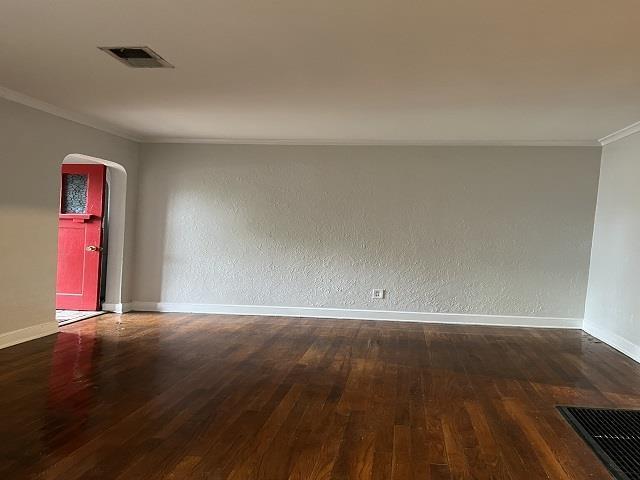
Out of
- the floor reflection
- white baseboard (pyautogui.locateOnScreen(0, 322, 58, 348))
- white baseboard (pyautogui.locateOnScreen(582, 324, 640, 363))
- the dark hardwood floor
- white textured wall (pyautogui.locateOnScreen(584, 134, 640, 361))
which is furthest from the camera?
white textured wall (pyautogui.locateOnScreen(584, 134, 640, 361))

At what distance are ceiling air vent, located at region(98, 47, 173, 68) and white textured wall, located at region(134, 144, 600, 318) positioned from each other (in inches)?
132

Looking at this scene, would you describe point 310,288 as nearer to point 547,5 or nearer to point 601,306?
point 601,306

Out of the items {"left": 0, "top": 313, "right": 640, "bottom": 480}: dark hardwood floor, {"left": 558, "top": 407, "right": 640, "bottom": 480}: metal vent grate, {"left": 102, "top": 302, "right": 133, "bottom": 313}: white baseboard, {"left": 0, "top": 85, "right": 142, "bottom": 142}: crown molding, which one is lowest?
{"left": 102, "top": 302, "right": 133, "bottom": 313}: white baseboard

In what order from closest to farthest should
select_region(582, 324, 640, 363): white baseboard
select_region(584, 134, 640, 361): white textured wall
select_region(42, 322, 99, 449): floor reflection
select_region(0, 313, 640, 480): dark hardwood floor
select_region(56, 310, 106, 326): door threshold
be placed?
select_region(0, 313, 640, 480): dark hardwood floor → select_region(42, 322, 99, 449): floor reflection → select_region(582, 324, 640, 363): white baseboard → select_region(584, 134, 640, 361): white textured wall → select_region(56, 310, 106, 326): door threshold

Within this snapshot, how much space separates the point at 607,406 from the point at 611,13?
2.62 metres

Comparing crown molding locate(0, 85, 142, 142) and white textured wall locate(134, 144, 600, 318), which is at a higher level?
crown molding locate(0, 85, 142, 142)

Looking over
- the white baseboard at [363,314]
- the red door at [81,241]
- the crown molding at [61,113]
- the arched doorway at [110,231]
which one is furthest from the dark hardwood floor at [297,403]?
the crown molding at [61,113]

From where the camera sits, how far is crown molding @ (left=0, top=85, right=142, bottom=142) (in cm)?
480

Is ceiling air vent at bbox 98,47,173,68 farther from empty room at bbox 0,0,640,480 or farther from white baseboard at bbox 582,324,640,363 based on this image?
white baseboard at bbox 582,324,640,363

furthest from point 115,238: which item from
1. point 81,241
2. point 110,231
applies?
point 81,241

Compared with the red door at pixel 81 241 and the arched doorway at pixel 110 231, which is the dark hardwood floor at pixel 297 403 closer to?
the red door at pixel 81 241

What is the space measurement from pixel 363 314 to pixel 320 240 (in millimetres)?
1128

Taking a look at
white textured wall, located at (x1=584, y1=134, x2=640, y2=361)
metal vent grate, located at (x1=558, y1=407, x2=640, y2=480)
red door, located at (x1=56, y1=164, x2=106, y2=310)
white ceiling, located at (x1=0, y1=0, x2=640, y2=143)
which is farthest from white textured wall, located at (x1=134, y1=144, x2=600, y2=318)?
metal vent grate, located at (x1=558, y1=407, x2=640, y2=480)

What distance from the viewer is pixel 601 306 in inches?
241
